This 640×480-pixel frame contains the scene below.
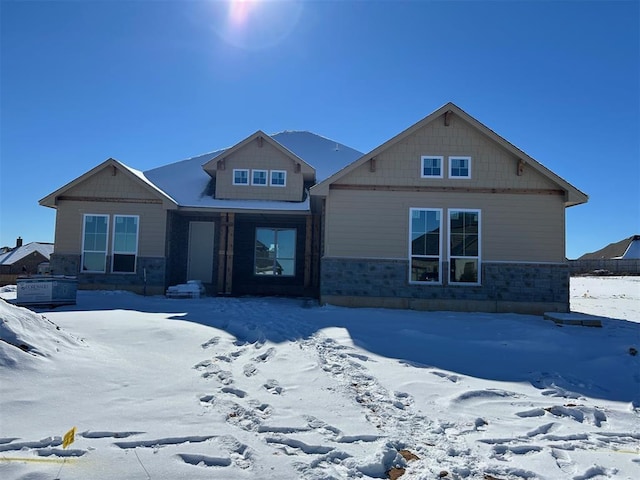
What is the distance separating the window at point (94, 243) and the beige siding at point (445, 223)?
7910 mm

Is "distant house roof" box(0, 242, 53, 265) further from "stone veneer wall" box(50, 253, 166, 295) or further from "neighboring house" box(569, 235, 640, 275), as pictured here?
"neighboring house" box(569, 235, 640, 275)

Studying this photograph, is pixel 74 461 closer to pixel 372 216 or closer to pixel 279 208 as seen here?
pixel 372 216

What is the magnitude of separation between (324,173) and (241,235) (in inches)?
176

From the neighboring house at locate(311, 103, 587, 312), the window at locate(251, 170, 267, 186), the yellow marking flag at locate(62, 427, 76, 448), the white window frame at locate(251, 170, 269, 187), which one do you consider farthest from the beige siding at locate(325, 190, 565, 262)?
the yellow marking flag at locate(62, 427, 76, 448)

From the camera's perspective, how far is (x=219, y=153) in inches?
761

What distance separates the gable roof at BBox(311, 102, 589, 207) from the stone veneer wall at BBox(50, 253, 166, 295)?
6.26 metres

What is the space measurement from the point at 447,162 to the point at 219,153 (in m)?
10.8

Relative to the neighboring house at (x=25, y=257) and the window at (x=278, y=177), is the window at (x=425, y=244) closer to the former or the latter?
the window at (x=278, y=177)

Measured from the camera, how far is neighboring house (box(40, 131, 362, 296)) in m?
14.6

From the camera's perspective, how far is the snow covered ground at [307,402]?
3191 millimetres

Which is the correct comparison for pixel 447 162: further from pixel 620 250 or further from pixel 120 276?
pixel 620 250

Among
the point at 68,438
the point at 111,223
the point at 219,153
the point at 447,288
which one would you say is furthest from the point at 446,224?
the point at 219,153

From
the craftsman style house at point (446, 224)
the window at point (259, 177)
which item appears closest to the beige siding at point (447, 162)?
the craftsman style house at point (446, 224)

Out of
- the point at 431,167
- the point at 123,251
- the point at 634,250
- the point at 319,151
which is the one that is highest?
the point at 319,151
